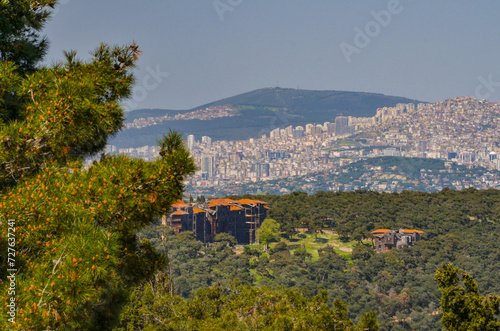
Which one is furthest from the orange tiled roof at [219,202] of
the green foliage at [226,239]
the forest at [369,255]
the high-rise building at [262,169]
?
the high-rise building at [262,169]

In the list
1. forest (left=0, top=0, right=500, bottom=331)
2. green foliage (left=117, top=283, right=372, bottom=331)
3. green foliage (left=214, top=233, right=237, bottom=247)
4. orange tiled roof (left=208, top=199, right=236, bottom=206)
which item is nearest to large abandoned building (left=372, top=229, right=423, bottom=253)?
green foliage (left=214, top=233, right=237, bottom=247)

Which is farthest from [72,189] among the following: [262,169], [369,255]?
[262,169]

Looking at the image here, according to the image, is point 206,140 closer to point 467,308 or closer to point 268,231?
point 268,231

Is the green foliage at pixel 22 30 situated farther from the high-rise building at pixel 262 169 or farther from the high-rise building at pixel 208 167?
the high-rise building at pixel 262 169

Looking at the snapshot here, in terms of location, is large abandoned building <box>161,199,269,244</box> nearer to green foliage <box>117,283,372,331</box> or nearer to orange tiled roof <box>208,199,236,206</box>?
orange tiled roof <box>208,199,236,206</box>

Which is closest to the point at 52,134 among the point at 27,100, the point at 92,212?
the point at 27,100
